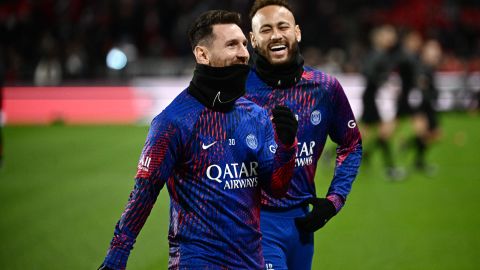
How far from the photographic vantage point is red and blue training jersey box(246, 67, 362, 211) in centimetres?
511

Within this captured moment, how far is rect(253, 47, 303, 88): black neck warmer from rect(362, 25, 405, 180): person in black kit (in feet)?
30.4

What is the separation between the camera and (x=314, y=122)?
5176 mm

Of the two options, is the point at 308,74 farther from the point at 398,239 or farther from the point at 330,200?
the point at 398,239

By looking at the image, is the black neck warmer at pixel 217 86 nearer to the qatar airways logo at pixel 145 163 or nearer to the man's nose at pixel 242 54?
the man's nose at pixel 242 54

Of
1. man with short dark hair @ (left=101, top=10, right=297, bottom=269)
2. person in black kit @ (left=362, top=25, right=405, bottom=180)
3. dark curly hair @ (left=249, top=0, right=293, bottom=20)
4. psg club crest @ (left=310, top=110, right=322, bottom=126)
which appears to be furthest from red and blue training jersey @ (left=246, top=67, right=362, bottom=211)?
person in black kit @ (left=362, top=25, right=405, bottom=180)

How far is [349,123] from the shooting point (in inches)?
207

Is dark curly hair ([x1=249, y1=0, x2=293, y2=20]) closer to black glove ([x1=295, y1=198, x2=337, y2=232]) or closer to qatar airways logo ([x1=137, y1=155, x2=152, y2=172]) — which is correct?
black glove ([x1=295, y1=198, x2=337, y2=232])

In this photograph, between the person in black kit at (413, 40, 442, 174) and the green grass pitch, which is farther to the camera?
the person in black kit at (413, 40, 442, 174)

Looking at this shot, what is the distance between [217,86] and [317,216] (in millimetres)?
1198

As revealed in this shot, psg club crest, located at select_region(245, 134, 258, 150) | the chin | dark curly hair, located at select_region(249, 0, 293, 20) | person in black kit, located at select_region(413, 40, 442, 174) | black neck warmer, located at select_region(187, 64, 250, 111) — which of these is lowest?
person in black kit, located at select_region(413, 40, 442, 174)

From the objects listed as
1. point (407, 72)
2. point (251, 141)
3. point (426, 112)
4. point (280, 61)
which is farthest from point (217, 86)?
point (426, 112)

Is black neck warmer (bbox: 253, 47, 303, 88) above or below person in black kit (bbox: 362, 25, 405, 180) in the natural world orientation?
above

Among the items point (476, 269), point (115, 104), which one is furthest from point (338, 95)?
point (115, 104)

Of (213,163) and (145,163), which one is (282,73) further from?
(145,163)
